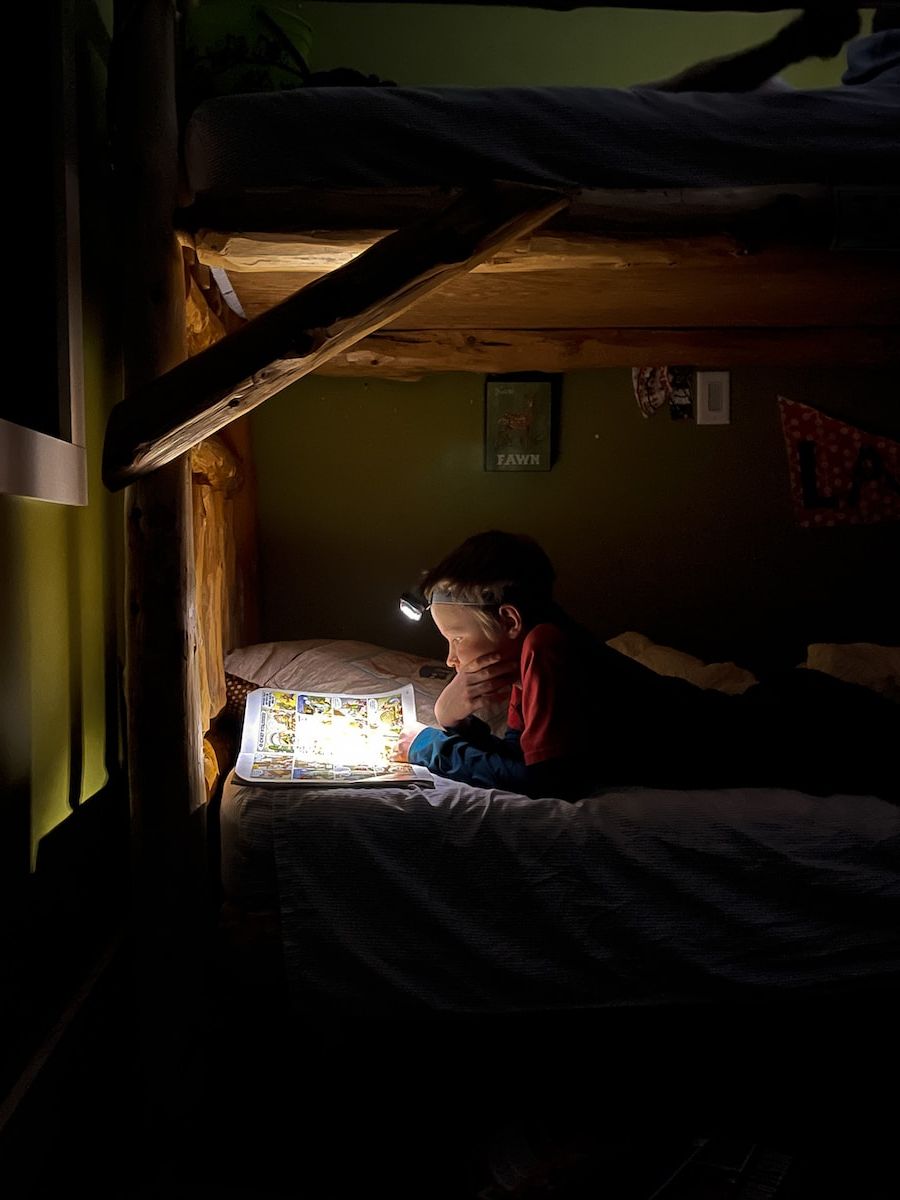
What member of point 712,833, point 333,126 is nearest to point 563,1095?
point 712,833

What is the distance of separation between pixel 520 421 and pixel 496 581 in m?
1.83

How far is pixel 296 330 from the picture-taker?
1879 millimetres

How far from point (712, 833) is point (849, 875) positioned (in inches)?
12.6

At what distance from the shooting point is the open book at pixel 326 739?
7.02ft

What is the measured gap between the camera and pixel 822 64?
3.93 m

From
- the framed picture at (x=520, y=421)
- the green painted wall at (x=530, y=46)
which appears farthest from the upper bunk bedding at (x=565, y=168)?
the green painted wall at (x=530, y=46)

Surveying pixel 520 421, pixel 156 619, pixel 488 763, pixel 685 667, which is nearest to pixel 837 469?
pixel 685 667

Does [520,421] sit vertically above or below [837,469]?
above

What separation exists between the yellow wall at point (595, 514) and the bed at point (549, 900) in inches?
81.3

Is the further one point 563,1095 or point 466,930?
point 563,1095

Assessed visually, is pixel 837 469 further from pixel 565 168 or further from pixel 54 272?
pixel 54 272

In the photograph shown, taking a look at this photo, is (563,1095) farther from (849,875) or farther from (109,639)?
(109,639)

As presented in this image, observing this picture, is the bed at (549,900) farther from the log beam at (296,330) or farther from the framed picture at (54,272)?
the framed picture at (54,272)

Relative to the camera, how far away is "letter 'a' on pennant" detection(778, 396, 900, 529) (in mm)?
3926
